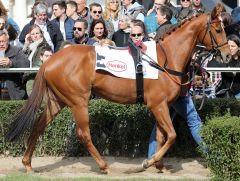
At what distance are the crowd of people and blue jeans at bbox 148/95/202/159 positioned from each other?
66 cm

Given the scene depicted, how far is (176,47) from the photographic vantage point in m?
10.8

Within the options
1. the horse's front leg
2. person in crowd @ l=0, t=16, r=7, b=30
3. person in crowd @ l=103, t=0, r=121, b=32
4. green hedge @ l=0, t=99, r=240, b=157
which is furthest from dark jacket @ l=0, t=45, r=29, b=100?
the horse's front leg

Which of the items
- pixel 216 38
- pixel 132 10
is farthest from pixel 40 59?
pixel 216 38

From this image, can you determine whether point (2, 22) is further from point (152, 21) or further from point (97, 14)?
point (152, 21)

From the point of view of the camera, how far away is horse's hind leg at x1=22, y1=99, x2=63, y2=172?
36.2 feet

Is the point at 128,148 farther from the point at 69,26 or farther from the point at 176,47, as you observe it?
the point at 69,26

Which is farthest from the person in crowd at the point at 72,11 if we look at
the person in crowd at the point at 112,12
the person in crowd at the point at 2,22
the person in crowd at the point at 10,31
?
the person in crowd at the point at 2,22

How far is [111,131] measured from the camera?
12062mm

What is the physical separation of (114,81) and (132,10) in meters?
3.90

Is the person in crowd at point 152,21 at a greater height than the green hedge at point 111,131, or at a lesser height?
greater

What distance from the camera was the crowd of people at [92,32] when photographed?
1245cm

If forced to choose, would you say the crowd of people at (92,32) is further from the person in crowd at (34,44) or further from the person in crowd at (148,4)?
the person in crowd at (148,4)

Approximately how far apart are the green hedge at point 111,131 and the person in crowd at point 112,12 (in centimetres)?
252

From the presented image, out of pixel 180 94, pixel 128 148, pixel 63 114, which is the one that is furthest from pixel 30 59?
pixel 180 94
